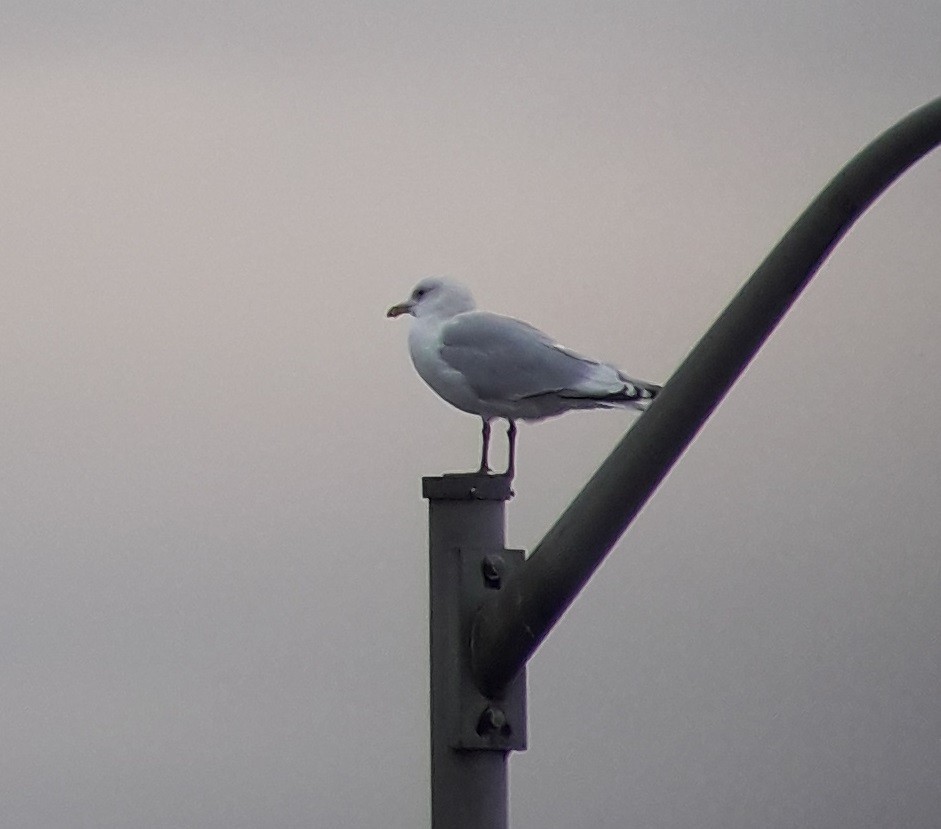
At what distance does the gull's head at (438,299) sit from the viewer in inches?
527

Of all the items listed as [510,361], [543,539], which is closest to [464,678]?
[543,539]

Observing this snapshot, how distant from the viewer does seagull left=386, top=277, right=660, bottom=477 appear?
1205 cm

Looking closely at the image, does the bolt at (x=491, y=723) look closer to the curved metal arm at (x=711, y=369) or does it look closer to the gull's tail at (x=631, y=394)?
the curved metal arm at (x=711, y=369)

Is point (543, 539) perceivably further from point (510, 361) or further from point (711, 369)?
point (510, 361)

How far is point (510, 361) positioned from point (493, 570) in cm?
491

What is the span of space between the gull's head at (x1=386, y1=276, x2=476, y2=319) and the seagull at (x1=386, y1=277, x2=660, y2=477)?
241 mm

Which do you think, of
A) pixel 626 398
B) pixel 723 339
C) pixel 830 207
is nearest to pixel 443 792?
pixel 723 339

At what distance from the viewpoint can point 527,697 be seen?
767 centimetres

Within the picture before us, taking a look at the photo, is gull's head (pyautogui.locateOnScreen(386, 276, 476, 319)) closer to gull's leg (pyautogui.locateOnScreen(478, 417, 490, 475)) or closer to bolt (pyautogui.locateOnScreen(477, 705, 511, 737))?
gull's leg (pyautogui.locateOnScreen(478, 417, 490, 475))

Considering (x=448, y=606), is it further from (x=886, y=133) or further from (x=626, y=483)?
(x=886, y=133)

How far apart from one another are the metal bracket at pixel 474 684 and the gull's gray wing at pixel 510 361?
13.9 ft

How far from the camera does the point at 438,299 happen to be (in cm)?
1344

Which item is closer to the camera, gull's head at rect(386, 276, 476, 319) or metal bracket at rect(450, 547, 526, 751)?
metal bracket at rect(450, 547, 526, 751)

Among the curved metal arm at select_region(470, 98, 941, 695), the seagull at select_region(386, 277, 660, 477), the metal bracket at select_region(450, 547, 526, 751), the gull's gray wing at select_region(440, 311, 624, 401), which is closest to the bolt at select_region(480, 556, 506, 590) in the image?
the metal bracket at select_region(450, 547, 526, 751)
